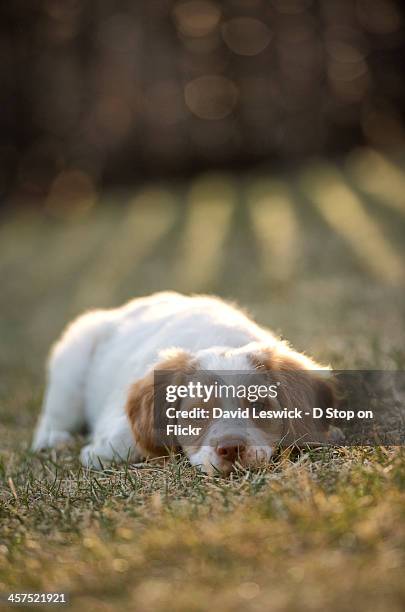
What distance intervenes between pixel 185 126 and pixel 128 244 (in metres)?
7.14

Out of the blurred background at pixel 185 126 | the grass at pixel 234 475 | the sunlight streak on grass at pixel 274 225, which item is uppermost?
the blurred background at pixel 185 126

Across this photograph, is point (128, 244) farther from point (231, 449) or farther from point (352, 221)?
point (231, 449)

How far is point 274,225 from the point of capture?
1302 cm

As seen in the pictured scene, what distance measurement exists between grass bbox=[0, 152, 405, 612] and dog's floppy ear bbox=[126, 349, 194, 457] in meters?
0.11

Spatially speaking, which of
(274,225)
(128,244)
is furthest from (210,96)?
(274,225)

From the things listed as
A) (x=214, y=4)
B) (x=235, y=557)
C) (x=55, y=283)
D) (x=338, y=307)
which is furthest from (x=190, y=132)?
(x=235, y=557)

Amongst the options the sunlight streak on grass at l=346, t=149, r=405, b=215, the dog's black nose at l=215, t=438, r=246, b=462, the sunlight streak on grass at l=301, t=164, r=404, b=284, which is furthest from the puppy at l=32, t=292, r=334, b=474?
the sunlight streak on grass at l=346, t=149, r=405, b=215

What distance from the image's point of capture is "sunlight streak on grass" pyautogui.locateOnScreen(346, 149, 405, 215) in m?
13.1

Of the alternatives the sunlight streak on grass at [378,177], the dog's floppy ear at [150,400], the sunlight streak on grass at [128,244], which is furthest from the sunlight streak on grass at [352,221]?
the dog's floppy ear at [150,400]

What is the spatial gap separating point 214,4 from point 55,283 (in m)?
10.9

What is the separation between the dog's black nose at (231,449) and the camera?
3.63m

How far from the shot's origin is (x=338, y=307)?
834 cm

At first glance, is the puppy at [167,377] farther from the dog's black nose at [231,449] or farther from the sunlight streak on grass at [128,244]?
the sunlight streak on grass at [128,244]

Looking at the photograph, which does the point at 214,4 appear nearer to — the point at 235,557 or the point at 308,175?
the point at 308,175
